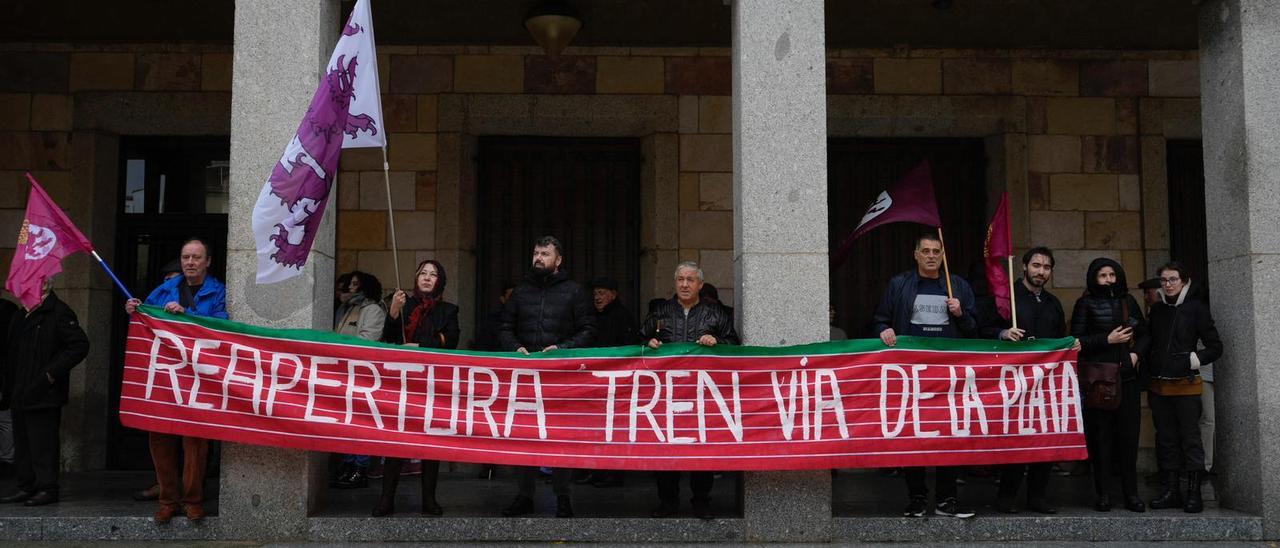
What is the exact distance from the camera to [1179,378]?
7.32 m

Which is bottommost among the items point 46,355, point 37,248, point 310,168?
point 46,355

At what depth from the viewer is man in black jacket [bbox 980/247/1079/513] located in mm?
7180

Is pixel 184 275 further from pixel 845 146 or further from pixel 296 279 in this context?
pixel 845 146

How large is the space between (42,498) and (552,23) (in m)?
5.28

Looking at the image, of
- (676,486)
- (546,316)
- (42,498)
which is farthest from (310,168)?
(42,498)

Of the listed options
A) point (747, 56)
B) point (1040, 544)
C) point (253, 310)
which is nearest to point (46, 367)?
point (253, 310)

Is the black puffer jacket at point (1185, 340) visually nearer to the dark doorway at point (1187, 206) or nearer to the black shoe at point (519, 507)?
the dark doorway at point (1187, 206)

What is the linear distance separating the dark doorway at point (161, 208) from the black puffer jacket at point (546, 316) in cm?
463

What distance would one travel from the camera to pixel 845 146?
1079 cm

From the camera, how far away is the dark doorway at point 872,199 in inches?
422

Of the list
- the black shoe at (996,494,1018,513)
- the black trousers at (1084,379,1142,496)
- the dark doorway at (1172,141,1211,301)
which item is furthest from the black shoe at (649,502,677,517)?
the dark doorway at (1172,141,1211,301)

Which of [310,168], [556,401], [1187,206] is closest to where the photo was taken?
[310,168]

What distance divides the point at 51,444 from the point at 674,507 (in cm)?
450

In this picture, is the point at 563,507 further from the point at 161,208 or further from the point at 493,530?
the point at 161,208
